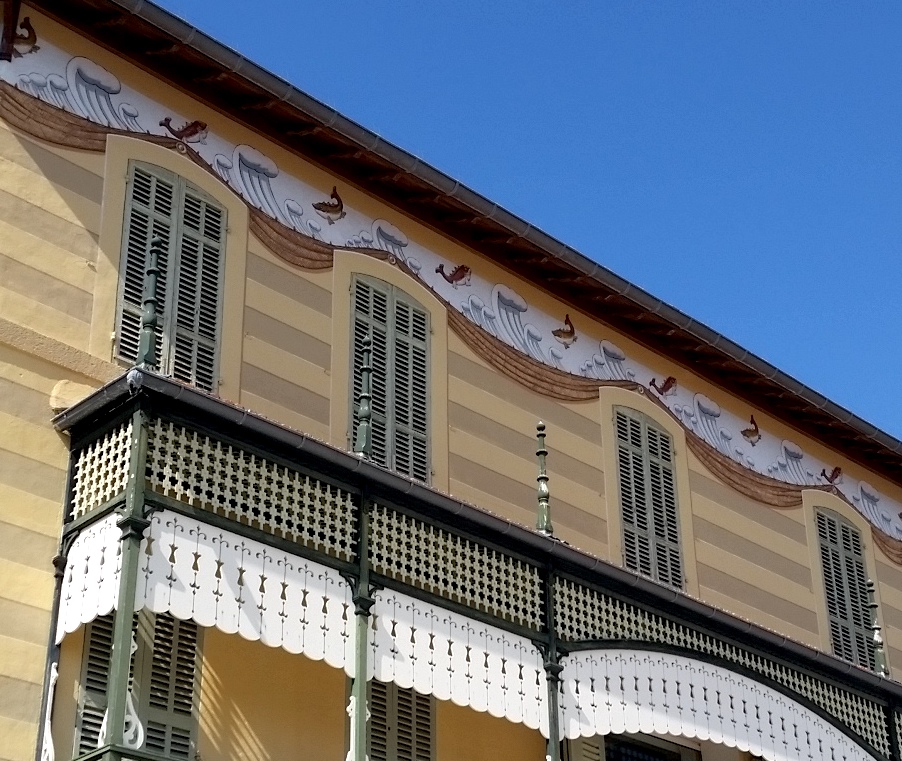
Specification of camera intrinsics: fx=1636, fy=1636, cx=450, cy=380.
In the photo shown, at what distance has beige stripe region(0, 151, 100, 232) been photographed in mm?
13086

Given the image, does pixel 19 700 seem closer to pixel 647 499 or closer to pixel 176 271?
pixel 176 271

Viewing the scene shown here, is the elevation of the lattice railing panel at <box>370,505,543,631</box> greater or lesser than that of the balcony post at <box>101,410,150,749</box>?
greater

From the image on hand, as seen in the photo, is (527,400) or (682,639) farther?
(527,400)

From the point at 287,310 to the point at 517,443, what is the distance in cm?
292

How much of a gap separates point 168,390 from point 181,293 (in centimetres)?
265

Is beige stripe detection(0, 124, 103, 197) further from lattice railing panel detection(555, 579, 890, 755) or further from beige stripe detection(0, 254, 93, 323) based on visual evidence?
lattice railing panel detection(555, 579, 890, 755)

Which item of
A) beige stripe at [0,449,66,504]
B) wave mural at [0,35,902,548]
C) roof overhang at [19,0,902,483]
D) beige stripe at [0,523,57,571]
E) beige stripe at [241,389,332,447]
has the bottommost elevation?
beige stripe at [0,523,57,571]

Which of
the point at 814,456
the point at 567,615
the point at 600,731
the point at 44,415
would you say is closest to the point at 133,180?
the point at 44,415

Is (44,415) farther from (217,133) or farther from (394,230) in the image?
(394,230)

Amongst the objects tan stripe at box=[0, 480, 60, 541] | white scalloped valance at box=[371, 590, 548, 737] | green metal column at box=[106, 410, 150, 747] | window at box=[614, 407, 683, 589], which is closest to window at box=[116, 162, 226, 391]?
tan stripe at box=[0, 480, 60, 541]

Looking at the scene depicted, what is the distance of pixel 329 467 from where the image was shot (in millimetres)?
12359

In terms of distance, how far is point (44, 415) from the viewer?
12.5m

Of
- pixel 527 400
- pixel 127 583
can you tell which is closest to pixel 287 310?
pixel 527 400

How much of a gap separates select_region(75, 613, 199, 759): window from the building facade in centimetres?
3
